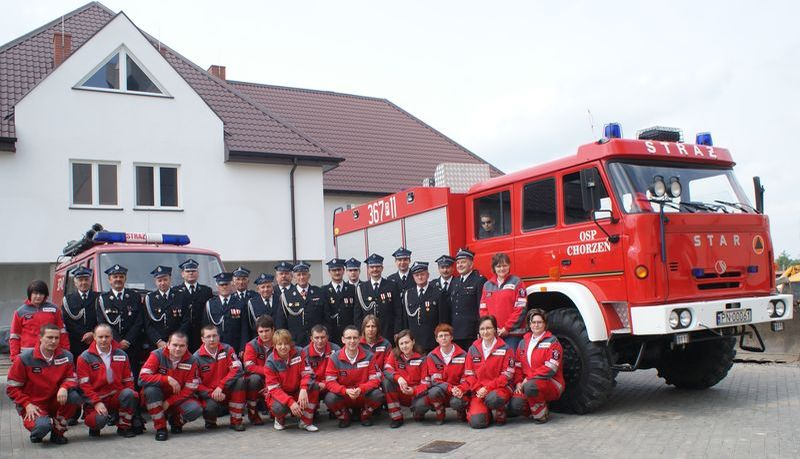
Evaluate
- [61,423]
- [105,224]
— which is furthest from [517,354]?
[105,224]

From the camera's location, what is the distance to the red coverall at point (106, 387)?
7488mm

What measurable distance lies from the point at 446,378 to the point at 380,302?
163 cm

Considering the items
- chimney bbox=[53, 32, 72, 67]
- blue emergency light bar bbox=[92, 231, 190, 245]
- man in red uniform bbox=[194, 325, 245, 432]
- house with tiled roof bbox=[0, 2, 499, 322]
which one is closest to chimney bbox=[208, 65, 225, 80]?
house with tiled roof bbox=[0, 2, 499, 322]

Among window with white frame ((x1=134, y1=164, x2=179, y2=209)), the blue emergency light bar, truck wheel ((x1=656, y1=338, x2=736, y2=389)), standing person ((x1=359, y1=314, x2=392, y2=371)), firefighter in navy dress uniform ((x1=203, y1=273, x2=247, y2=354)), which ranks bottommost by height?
truck wheel ((x1=656, y1=338, x2=736, y2=389))

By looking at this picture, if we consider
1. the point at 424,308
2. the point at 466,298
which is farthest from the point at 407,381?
the point at 466,298

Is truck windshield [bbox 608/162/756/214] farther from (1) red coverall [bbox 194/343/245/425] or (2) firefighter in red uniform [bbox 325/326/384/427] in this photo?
(1) red coverall [bbox 194/343/245/425]

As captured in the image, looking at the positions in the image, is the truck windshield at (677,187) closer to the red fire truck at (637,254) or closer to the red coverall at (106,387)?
the red fire truck at (637,254)

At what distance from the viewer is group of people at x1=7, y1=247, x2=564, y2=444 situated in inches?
293

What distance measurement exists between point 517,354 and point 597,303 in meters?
1.01

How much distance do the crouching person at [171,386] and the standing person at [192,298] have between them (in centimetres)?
111

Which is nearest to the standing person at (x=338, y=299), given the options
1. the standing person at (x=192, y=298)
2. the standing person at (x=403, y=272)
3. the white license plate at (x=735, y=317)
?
the standing person at (x=403, y=272)

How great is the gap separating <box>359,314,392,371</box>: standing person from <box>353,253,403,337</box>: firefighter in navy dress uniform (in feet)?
2.39

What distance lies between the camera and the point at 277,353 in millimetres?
7949

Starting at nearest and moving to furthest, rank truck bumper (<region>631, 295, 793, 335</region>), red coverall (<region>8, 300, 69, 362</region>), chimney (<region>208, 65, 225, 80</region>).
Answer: truck bumper (<region>631, 295, 793, 335</region>) → red coverall (<region>8, 300, 69, 362</region>) → chimney (<region>208, 65, 225, 80</region>)
